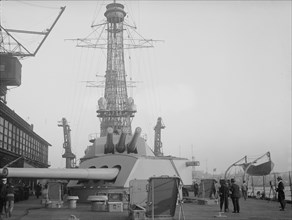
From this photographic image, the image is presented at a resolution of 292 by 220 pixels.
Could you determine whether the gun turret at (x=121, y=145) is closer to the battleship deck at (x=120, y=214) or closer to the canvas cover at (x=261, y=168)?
the battleship deck at (x=120, y=214)

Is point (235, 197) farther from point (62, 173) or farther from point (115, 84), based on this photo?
point (115, 84)

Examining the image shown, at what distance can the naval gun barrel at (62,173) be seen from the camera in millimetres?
15531

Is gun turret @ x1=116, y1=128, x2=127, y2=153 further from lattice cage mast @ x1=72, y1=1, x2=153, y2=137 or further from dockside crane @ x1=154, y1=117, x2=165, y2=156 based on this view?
dockside crane @ x1=154, y1=117, x2=165, y2=156

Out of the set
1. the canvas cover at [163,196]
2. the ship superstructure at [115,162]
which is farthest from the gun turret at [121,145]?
the canvas cover at [163,196]

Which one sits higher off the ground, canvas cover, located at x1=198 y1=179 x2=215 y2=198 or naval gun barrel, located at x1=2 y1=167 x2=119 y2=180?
naval gun barrel, located at x1=2 y1=167 x2=119 y2=180

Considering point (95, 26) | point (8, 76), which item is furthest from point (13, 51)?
point (95, 26)

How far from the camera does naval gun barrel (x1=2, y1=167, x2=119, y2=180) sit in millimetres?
15531

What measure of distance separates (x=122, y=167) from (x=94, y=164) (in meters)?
1.94

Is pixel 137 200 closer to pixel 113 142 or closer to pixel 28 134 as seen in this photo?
pixel 113 142

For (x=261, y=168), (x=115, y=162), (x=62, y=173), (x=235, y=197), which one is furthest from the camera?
(x=261, y=168)

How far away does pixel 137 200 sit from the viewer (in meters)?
13.6

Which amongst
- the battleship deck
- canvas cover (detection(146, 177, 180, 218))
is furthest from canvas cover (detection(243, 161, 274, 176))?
canvas cover (detection(146, 177, 180, 218))

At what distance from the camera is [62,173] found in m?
16.0

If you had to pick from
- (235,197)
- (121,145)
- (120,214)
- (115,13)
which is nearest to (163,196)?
(120,214)
